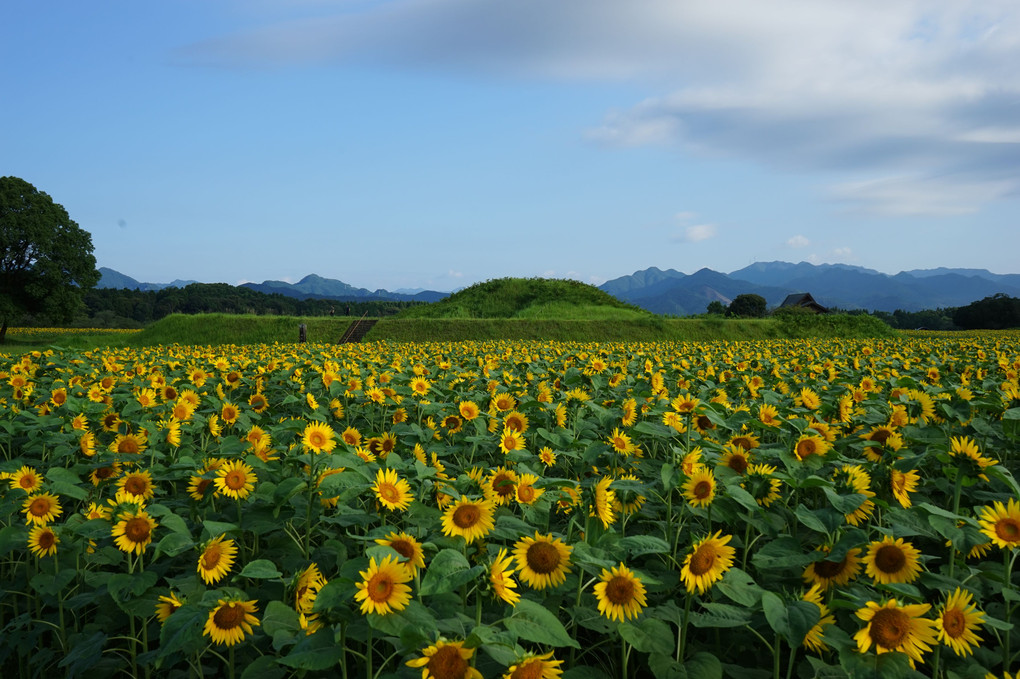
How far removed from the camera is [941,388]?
17.6 ft

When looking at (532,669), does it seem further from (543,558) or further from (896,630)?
(896,630)

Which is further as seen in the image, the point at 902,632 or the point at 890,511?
the point at 890,511

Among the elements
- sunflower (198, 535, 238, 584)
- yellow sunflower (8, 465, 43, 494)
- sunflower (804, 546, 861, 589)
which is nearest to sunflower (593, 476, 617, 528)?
sunflower (804, 546, 861, 589)

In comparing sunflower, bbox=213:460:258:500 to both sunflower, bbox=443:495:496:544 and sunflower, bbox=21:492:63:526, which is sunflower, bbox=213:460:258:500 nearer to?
sunflower, bbox=21:492:63:526

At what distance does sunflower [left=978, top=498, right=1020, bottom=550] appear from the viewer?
2.16 m

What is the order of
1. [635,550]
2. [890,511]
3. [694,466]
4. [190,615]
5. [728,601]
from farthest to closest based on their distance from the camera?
[694,466] < [890,511] < [728,601] < [635,550] < [190,615]

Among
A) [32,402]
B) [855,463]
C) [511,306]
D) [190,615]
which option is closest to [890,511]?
[855,463]

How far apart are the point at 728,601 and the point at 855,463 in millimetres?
1248

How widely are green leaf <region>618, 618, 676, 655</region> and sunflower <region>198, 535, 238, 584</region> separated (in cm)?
156

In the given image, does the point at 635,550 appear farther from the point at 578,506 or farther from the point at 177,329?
the point at 177,329

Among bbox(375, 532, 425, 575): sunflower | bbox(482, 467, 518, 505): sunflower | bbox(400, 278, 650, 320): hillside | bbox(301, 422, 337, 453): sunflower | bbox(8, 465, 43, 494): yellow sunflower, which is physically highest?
bbox(400, 278, 650, 320): hillside

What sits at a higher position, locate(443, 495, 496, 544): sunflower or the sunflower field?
locate(443, 495, 496, 544): sunflower

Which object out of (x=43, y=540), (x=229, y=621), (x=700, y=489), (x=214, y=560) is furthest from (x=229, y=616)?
(x=700, y=489)

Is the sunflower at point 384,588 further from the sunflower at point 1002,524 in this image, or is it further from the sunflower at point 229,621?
the sunflower at point 1002,524
